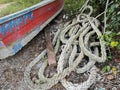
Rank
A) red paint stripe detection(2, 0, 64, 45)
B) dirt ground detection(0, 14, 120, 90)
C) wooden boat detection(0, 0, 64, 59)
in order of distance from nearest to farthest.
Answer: dirt ground detection(0, 14, 120, 90) < wooden boat detection(0, 0, 64, 59) < red paint stripe detection(2, 0, 64, 45)

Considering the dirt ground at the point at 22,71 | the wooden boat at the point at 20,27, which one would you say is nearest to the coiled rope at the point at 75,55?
the dirt ground at the point at 22,71

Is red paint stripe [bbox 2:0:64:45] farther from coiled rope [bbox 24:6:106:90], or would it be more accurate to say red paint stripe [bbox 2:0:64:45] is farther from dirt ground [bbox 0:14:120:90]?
coiled rope [bbox 24:6:106:90]

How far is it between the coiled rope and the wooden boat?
45 cm

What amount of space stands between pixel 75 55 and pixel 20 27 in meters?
1.16

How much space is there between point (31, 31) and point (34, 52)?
43cm

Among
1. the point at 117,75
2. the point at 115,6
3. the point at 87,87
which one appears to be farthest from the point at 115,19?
the point at 87,87

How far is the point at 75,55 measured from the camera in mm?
3156

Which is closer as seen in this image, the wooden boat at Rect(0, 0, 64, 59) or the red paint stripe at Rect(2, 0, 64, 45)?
the wooden boat at Rect(0, 0, 64, 59)

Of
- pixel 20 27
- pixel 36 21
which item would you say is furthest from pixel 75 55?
pixel 36 21

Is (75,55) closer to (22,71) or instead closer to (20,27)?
(22,71)

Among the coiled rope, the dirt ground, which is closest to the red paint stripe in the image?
the dirt ground

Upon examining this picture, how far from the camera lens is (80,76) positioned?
298 cm

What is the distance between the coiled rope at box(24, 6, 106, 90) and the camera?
2.82m

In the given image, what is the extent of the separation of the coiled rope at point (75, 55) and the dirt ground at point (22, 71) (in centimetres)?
10
